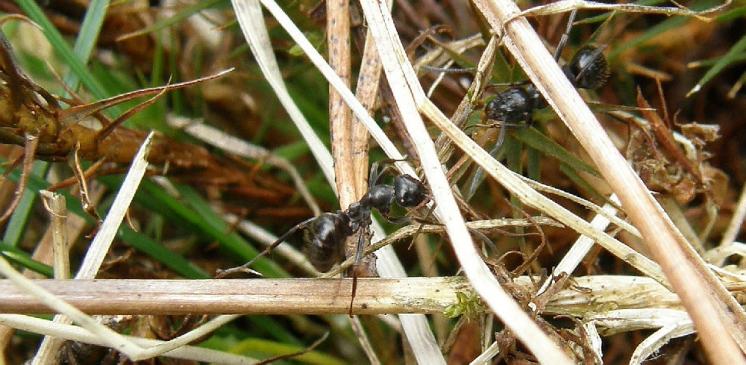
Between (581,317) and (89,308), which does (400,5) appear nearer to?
(581,317)

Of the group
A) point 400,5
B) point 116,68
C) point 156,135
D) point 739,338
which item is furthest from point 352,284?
point 116,68

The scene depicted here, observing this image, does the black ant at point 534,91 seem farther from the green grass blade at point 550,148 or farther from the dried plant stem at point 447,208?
the dried plant stem at point 447,208

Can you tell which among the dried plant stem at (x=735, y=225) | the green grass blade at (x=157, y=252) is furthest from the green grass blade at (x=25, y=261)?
the dried plant stem at (x=735, y=225)

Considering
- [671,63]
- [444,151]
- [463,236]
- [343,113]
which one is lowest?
[463,236]

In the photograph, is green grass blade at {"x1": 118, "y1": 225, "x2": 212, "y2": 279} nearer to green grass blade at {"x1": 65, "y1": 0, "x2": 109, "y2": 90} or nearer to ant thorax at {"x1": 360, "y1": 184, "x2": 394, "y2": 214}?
green grass blade at {"x1": 65, "y1": 0, "x2": 109, "y2": 90}

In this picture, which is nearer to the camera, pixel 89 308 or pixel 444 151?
pixel 89 308

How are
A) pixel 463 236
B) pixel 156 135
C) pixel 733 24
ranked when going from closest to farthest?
pixel 463 236
pixel 156 135
pixel 733 24
